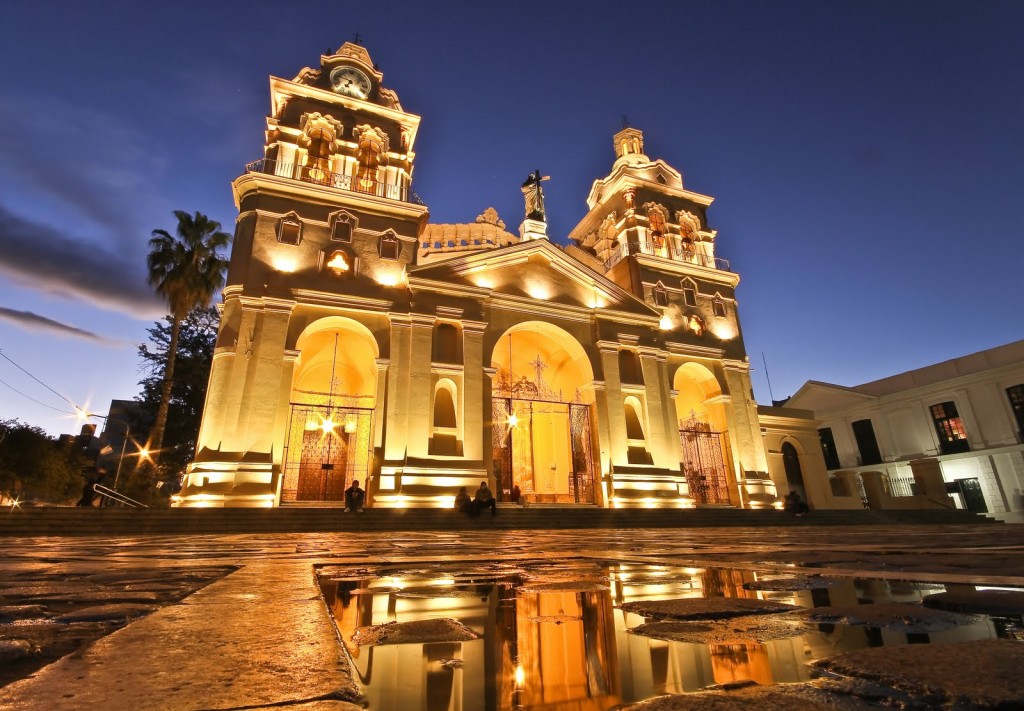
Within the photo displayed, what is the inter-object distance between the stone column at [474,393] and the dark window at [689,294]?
10410 millimetres

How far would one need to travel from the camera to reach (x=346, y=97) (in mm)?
22016

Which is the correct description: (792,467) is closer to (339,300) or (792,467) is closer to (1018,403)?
(1018,403)

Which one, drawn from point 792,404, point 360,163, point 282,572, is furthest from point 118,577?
point 792,404

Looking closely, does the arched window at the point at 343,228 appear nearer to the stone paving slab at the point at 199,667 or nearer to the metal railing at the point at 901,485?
the stone paving slab at the point at 199,667

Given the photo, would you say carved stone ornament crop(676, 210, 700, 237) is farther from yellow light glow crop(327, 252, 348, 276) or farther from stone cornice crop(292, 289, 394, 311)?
yellow light glow crop(327, 252, 348, 276)

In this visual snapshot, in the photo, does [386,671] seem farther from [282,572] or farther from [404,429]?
[404,429]

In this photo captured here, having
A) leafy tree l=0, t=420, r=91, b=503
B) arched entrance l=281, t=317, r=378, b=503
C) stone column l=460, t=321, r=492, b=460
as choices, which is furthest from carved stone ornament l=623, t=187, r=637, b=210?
leafy tree l=0, t=420, r=91, b=503

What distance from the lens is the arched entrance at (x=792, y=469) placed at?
2412 cm

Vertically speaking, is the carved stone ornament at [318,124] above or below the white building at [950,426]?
above

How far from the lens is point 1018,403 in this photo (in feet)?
81.7

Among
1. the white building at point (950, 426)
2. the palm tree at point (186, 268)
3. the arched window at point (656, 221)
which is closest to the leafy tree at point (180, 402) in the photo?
the palm tree at point (186, 268)

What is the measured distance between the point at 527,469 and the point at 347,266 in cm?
1007

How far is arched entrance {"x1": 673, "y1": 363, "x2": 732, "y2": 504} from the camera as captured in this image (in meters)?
21.5

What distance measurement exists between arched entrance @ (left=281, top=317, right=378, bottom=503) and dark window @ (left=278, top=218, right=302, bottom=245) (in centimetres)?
307
